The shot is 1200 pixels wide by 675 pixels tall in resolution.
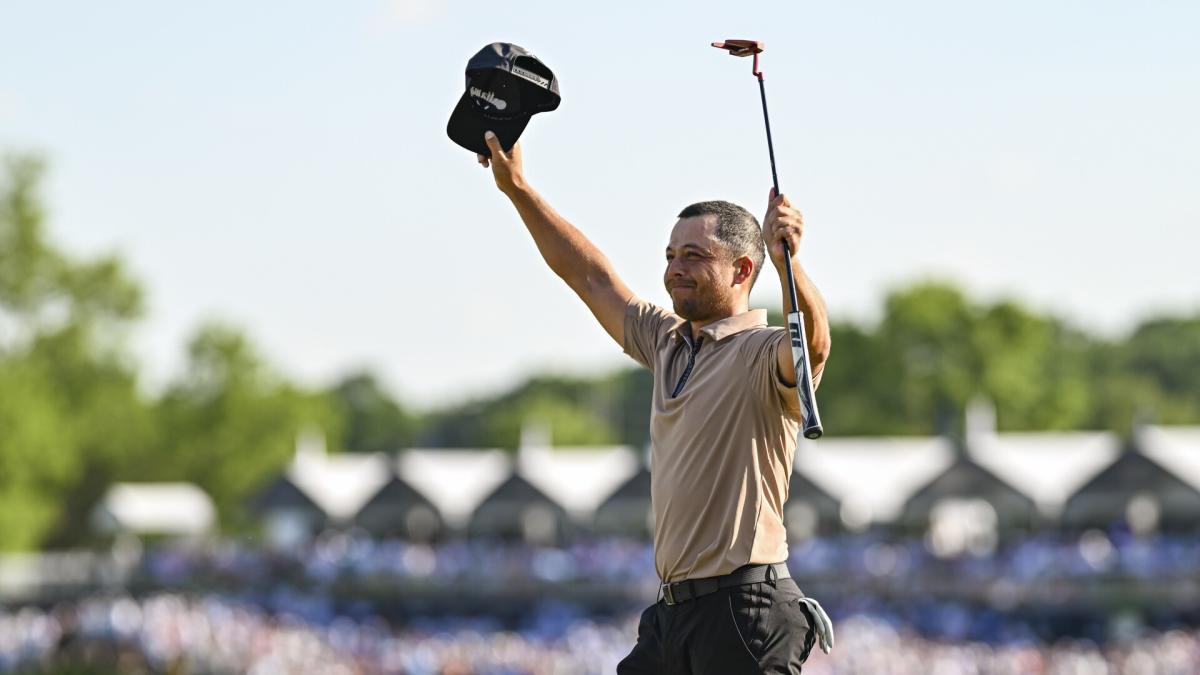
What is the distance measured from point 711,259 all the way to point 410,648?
27823 mm

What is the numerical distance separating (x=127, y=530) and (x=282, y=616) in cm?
2964

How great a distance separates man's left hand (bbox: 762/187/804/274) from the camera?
17.1ft

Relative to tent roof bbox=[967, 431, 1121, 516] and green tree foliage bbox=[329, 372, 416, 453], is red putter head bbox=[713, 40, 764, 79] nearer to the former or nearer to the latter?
tent roof bbox=[967, 431, 1121, 516]

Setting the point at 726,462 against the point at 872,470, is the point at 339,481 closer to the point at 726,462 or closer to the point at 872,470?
the point at 872,470

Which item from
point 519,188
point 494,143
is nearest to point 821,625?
point 519,188

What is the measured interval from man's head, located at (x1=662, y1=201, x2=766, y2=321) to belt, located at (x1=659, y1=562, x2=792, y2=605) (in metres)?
0.77

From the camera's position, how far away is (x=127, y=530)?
6944 cm

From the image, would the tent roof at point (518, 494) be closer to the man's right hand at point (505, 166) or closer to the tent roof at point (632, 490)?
the tent roof at point (632, 490)

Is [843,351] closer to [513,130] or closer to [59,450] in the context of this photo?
[59,450]

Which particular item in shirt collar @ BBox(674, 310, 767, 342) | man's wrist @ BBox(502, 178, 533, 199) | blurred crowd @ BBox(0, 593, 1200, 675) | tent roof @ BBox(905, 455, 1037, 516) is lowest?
blurred crowd @ BBox(0, 593, 1200, 675)

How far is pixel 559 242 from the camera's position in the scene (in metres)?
6.19

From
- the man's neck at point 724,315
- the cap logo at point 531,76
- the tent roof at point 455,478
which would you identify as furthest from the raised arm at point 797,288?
the tent roof at point 455,478

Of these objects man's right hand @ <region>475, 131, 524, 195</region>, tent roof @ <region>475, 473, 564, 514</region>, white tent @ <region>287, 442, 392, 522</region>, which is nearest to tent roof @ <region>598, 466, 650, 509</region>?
tent roof @ <region>475, 473, 564, 514</region>

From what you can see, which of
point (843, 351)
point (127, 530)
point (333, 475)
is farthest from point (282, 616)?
point (843, 351)
